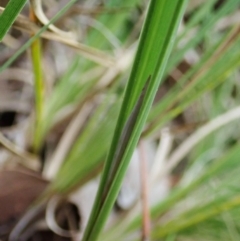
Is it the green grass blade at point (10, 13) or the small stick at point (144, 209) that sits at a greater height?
the green grass blade at point (10, 13)

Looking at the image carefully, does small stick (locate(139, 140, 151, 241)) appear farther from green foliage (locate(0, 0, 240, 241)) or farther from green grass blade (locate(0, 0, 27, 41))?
green grass blade (locate(0, 0, 27, 41))

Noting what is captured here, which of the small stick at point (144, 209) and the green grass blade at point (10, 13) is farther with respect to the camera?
the small stick at point (144, 209)

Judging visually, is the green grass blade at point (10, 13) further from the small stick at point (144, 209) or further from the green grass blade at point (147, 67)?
the small stick at point (144, 209)

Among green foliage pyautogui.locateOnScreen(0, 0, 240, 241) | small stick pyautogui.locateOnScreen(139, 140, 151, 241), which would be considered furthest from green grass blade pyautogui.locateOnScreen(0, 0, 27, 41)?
small stick pyautogui.locateOnScreen(139, 140, 151, 241)

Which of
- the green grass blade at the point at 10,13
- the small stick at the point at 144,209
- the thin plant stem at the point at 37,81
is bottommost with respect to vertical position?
the small stick at the point at 144,209

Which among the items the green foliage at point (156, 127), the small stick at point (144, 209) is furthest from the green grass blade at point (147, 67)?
the small stick at point (144, 209)

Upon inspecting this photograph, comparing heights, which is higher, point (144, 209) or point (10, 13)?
point (10, 13)

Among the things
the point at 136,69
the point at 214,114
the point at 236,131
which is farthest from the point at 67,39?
the point at 236,131

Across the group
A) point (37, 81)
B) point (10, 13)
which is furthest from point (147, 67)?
point (37, 81)

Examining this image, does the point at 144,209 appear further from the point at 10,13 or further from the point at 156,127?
the point at 10,13
